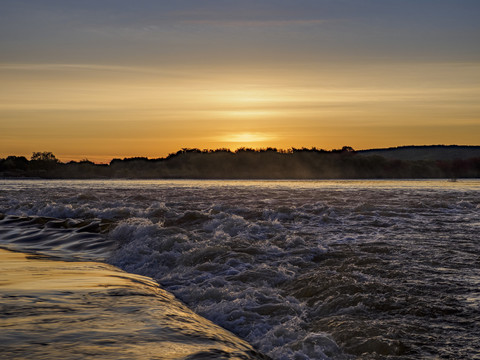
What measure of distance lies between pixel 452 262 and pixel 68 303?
6.81 metres

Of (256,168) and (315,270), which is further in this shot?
(256,168)

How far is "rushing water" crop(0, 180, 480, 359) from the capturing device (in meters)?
5.68

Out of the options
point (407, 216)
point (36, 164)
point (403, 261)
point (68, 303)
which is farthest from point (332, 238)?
point (36, 164)

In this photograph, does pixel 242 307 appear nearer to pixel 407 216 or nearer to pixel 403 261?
pixel 403 261

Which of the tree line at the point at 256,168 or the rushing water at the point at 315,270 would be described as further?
the tree line at the point at 256,168

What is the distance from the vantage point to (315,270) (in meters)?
Answer: 9.20

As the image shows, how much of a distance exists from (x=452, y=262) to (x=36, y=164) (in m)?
108

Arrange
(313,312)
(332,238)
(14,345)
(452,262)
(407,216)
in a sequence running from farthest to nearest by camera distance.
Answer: (407,216), (332,238), (452,262), (313,312), (14,345)

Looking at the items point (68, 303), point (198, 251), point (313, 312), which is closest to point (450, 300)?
point (313, 312)

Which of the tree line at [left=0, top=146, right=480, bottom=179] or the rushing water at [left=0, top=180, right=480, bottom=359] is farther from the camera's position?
the tree line at [left=0, top=146, right=480, bottom=179]

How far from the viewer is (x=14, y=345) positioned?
459 centimetres

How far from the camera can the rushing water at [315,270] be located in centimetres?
568

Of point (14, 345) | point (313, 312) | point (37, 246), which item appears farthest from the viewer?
point (37, 246)

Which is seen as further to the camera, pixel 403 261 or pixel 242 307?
pixel 403 261
